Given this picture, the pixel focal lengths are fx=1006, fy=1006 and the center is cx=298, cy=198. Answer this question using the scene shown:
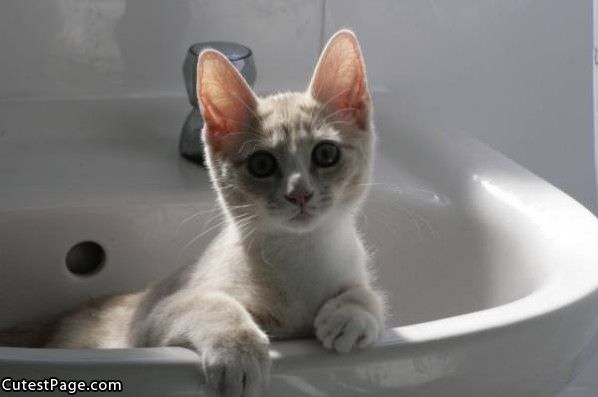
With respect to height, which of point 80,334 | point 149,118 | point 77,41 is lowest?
point 80,334

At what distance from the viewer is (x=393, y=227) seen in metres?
1.22

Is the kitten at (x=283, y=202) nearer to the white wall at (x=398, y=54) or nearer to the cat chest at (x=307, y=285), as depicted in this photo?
the cat chest at (x=307, y=285)

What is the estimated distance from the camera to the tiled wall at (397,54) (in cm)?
131

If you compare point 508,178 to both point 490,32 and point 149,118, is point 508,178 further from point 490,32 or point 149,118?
point 149,118

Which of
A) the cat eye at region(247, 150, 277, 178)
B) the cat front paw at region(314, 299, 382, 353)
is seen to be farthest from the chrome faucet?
the cat front paw at region(314, 299, 382, 353)

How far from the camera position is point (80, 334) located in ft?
3.63

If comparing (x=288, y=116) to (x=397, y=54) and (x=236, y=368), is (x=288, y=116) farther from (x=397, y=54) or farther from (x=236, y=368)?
(x=397, y=54)

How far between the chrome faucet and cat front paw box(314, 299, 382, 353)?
1.48 ft

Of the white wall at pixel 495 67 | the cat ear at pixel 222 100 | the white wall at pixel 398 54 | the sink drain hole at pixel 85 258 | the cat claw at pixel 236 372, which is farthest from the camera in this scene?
the white wall at pixel 495 67

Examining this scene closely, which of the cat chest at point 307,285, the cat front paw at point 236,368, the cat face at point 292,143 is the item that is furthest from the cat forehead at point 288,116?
the cat front paw at point 236,368

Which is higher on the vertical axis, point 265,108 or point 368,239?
point 265,108

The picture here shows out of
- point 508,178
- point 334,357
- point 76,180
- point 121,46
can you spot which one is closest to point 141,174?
point 76,180

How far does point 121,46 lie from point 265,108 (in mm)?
385

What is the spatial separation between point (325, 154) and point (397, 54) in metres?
0.50
